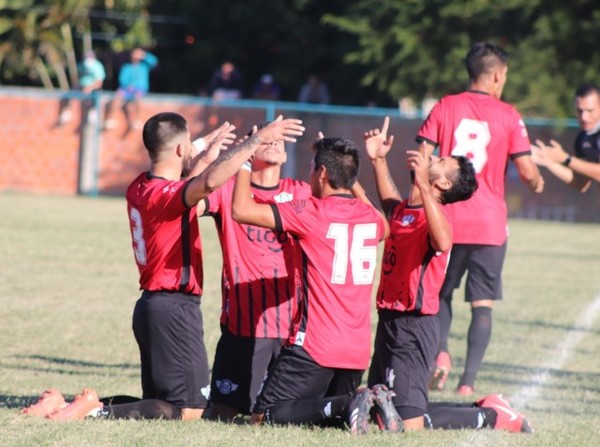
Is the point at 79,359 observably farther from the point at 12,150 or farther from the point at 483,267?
the point at 12,150

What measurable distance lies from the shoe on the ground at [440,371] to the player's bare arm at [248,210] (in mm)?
2462

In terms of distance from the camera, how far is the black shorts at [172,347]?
6.52 meters

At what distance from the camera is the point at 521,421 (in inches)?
265

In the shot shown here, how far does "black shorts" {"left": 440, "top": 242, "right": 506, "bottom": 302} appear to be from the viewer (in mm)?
8414

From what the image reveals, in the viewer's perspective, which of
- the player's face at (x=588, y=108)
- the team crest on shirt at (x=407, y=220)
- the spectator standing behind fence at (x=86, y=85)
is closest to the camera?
the team crest on shirt at (x=407, y=220)

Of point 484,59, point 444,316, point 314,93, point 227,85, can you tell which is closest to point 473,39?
point 314,93

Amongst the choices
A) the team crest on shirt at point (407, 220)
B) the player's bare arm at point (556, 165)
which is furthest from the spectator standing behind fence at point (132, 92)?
the team crest on shirt at point (407, 220)

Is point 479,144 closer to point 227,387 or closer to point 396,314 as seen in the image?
point 396,314

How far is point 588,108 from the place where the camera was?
29.5ft

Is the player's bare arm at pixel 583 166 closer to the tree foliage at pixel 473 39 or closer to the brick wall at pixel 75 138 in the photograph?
the brick wall at pixel 75 138

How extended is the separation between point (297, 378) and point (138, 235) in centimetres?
114

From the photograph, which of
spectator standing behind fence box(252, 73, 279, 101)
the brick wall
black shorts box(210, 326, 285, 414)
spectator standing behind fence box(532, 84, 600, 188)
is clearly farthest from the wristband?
spectator standing behind fence box(252, 73, 279, 101)

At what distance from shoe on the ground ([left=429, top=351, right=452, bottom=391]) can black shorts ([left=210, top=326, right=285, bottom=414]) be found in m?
1.67

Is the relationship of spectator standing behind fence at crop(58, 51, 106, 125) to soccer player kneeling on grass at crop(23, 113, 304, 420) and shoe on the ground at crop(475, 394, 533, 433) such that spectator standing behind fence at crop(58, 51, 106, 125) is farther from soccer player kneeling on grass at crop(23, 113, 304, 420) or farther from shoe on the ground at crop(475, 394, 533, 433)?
shoe on the ground at crop(475, 394, 533, 433)
